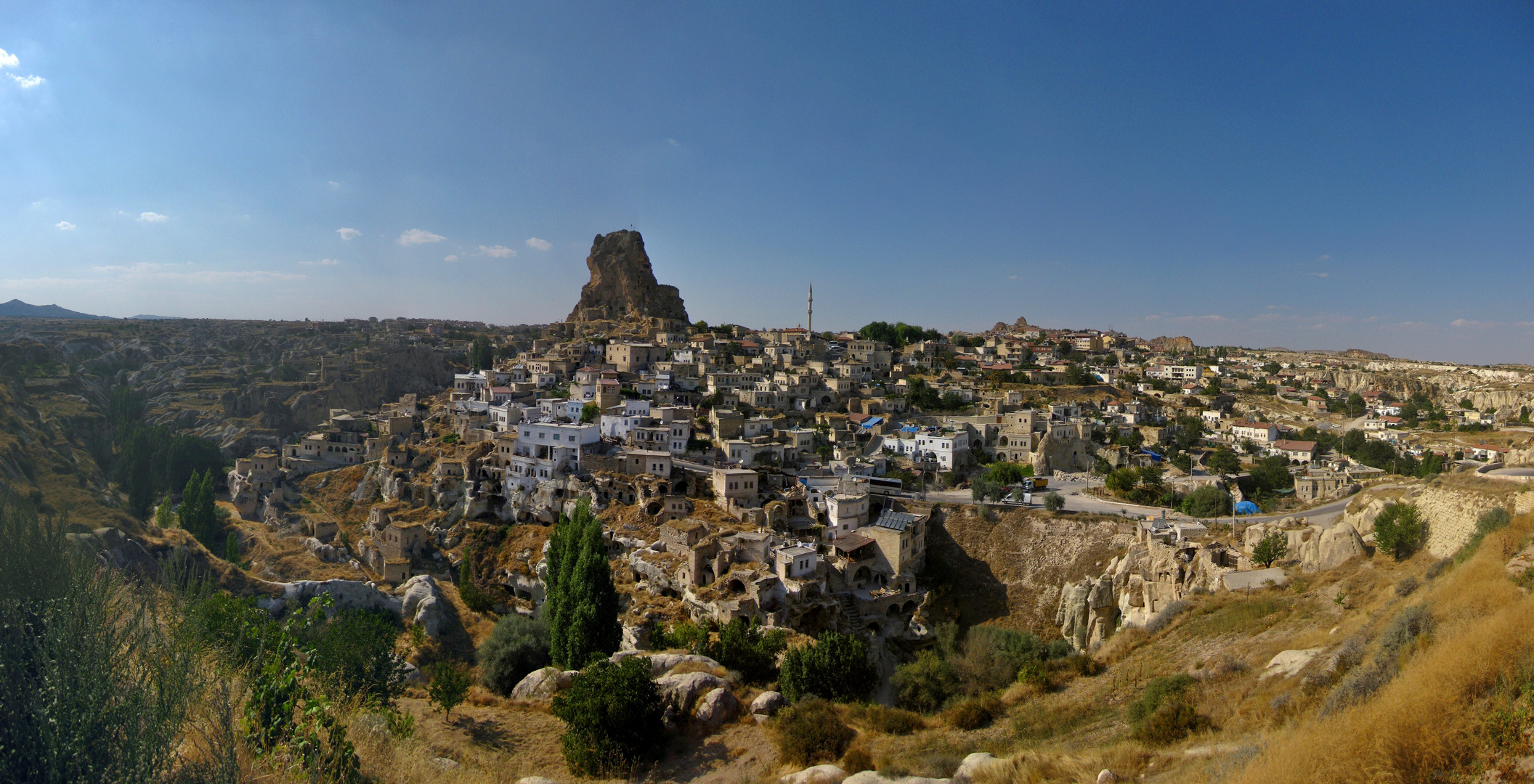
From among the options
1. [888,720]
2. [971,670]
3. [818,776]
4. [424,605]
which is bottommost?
[424,605]

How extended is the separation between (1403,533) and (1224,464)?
27.3 metres

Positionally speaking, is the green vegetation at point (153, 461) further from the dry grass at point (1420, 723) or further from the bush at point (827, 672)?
the dry grass at point (1420, 723)

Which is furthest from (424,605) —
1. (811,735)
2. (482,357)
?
(482,357)

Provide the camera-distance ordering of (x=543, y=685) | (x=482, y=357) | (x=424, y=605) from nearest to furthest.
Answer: (x=543, y=685) → (x=424, y=605) → (x=482, y=357)

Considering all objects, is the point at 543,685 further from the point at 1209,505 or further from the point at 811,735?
the point at 1209,505

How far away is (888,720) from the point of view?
40.0ft

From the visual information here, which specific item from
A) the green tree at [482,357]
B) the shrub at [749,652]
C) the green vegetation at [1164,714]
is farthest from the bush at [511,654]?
the green tree at [482,357]

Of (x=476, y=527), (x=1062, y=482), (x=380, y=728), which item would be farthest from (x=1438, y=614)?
(x=476, y=527)

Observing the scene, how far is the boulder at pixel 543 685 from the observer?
15.7 m

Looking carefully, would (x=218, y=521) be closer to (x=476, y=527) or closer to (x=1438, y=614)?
(x=476, y=527)

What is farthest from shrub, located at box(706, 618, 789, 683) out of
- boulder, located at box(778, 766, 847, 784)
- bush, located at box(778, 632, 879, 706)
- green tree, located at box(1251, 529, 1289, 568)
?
green tree, located at box(1251, 529, 1289, 568)

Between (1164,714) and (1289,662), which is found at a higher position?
(1289,662)

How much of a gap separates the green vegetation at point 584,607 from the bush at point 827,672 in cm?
533

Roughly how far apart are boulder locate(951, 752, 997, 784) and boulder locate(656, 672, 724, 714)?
6.56 metres
